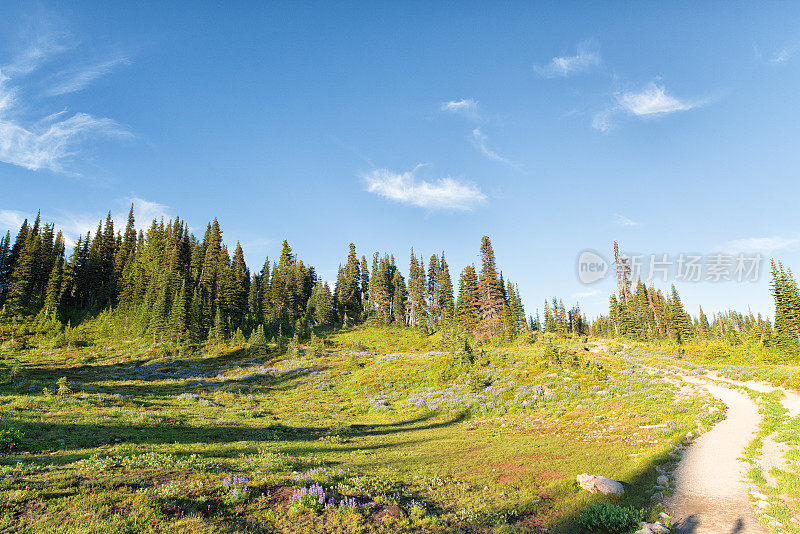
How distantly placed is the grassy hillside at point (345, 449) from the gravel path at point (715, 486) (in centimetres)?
102

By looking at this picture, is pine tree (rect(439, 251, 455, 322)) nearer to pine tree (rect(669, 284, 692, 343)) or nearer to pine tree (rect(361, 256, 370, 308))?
pine tree (rect(361, 256, 370, 308))

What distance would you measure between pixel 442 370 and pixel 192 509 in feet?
121

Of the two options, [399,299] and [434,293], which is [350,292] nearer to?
[399,299]

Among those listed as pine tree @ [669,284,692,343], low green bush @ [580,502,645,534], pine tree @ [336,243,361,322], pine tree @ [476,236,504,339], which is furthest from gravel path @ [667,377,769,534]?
pine tree @ [336,243,361,322]

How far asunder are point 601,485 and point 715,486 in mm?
3890

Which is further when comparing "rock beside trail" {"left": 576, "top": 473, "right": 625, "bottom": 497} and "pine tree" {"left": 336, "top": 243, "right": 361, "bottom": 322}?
"pine tree" {"left": 336, "top": 243, "right": 361, "bottom": 322}

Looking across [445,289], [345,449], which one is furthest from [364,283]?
[345,449]

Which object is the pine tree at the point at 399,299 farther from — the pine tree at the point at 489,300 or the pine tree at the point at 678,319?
the pine tree at the point at 678,319

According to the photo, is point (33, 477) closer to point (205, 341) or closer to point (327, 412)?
point (327, 412)

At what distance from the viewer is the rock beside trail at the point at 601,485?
1197 centimetres

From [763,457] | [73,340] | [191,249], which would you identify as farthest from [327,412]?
[191,249]

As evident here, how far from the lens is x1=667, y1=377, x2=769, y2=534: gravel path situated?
9734 millimetres

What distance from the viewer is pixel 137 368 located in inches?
2208

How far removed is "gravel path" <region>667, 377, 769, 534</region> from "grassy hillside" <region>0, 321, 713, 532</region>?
1.02m
